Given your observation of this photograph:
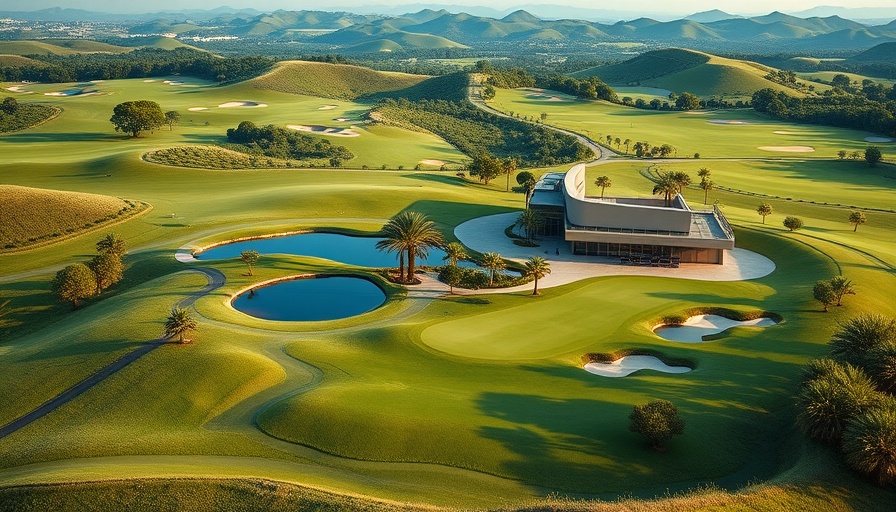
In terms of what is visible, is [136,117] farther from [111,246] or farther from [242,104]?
[111,246]

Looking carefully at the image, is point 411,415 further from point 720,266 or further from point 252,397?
point 720,266

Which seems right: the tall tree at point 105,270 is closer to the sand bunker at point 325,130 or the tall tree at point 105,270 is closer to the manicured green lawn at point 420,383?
the manicured green lawn at point 420,383

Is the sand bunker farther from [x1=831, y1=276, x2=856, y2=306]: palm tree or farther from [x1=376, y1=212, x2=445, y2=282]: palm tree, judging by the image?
[x1=831, y1=276, x2=856, y2=306]: palm tree

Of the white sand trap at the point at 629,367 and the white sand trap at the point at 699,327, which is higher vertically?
the white sand trap at the point at 699,327

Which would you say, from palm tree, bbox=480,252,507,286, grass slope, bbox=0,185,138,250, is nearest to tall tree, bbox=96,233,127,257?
grass slope, bbox=0,185,138,250

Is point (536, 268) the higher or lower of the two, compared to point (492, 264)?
higher

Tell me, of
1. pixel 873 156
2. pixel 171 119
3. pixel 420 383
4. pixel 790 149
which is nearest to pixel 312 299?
pixel 420 383

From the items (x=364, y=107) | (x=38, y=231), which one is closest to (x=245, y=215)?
(x=38, y=231)

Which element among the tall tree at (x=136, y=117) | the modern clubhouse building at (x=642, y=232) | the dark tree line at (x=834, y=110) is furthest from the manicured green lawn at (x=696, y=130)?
the tall tree at (x=136, y=117)
